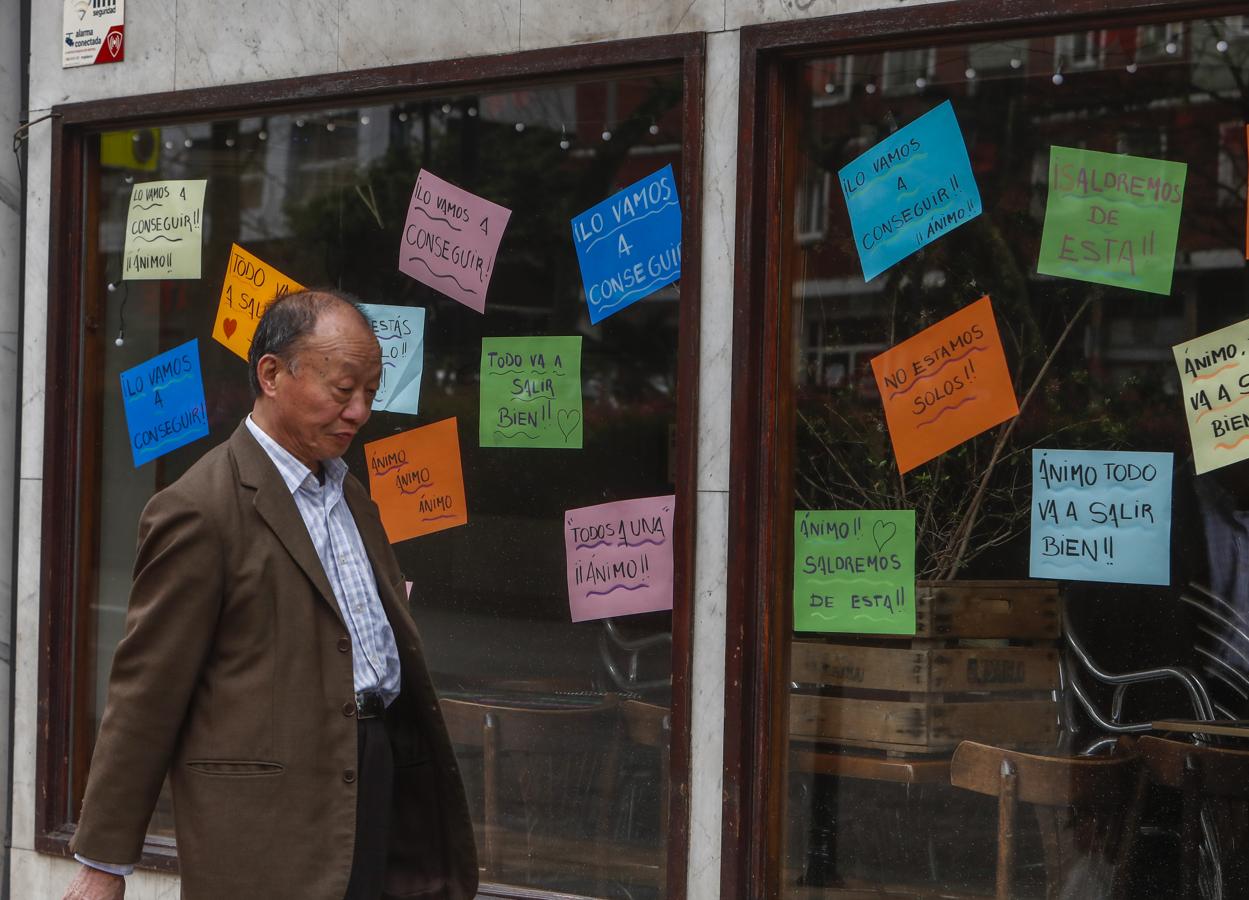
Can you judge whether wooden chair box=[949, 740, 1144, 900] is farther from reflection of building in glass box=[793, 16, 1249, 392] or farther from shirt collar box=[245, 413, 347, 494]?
shirt collar box=[245, 413, 347, 494]

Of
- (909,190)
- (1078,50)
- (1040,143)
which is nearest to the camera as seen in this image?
(1078,50)

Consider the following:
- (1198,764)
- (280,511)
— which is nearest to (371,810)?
(280,511)

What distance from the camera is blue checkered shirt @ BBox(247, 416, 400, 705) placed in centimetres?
315

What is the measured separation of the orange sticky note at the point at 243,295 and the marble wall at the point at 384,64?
1.90ft

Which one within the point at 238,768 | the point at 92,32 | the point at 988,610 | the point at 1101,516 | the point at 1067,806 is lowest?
the point at 1067,806

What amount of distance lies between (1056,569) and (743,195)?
1.23 metres

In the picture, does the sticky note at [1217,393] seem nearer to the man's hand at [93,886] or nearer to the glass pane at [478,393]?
the glass pane at [478,393]

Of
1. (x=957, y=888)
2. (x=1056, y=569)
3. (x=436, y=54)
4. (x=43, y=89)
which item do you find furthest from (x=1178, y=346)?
(x=43, y=89)

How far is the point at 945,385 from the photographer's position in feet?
13.9

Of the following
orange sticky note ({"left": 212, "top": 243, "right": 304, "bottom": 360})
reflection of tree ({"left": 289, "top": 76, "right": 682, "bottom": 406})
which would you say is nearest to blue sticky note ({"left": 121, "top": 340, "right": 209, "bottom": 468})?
orange sticky note ({"left": 212, "top": 243, "right": 304, "bottom": 360})

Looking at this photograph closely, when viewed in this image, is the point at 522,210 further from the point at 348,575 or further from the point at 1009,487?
the point at 348,575

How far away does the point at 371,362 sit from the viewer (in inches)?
127

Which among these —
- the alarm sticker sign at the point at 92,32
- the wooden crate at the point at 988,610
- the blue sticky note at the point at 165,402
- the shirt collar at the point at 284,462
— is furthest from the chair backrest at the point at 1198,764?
the alarm sticker sign at the point at 92,32

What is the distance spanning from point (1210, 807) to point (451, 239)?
104 inches
